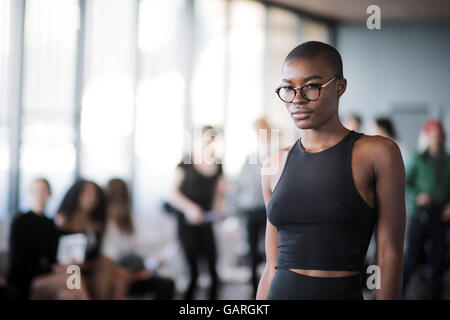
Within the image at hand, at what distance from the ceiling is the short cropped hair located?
5.55m

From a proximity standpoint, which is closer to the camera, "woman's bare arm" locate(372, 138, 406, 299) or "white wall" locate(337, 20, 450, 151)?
"woman's bare arm" locate(372, 138, 406, 299)

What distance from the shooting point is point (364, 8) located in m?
6.80

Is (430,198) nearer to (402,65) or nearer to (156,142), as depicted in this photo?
(156,142)

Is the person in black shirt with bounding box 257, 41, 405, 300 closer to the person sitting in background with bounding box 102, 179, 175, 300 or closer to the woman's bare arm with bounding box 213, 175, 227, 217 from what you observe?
the person sitting in background with bounding box 102, 179, 175, 300

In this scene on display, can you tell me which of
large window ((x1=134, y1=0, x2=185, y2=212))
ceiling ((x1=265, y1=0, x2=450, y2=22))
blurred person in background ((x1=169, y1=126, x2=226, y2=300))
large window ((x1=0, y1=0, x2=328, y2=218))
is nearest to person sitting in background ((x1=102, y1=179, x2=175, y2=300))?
blurred person in background ((x1=169, y1=126, x2=226, y2=300))

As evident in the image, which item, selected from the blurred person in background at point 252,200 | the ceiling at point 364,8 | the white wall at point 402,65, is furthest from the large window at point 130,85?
the white wall at point 402,65

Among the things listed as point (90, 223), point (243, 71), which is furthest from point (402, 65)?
point (90, 223)

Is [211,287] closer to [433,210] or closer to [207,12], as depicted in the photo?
[433,210]

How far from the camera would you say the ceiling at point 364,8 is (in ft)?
21.5

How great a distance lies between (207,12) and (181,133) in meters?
1.35

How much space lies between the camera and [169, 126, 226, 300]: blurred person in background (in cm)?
370

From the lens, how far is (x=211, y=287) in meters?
3.91

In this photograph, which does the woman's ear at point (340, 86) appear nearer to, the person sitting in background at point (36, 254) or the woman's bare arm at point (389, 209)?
the woman's bare arm at point (389, 209)

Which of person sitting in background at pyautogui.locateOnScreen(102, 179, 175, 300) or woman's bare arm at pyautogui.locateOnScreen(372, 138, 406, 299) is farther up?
woman's bare arm at pyautogui.locateOnScreen(372, 138, 406, 299)
